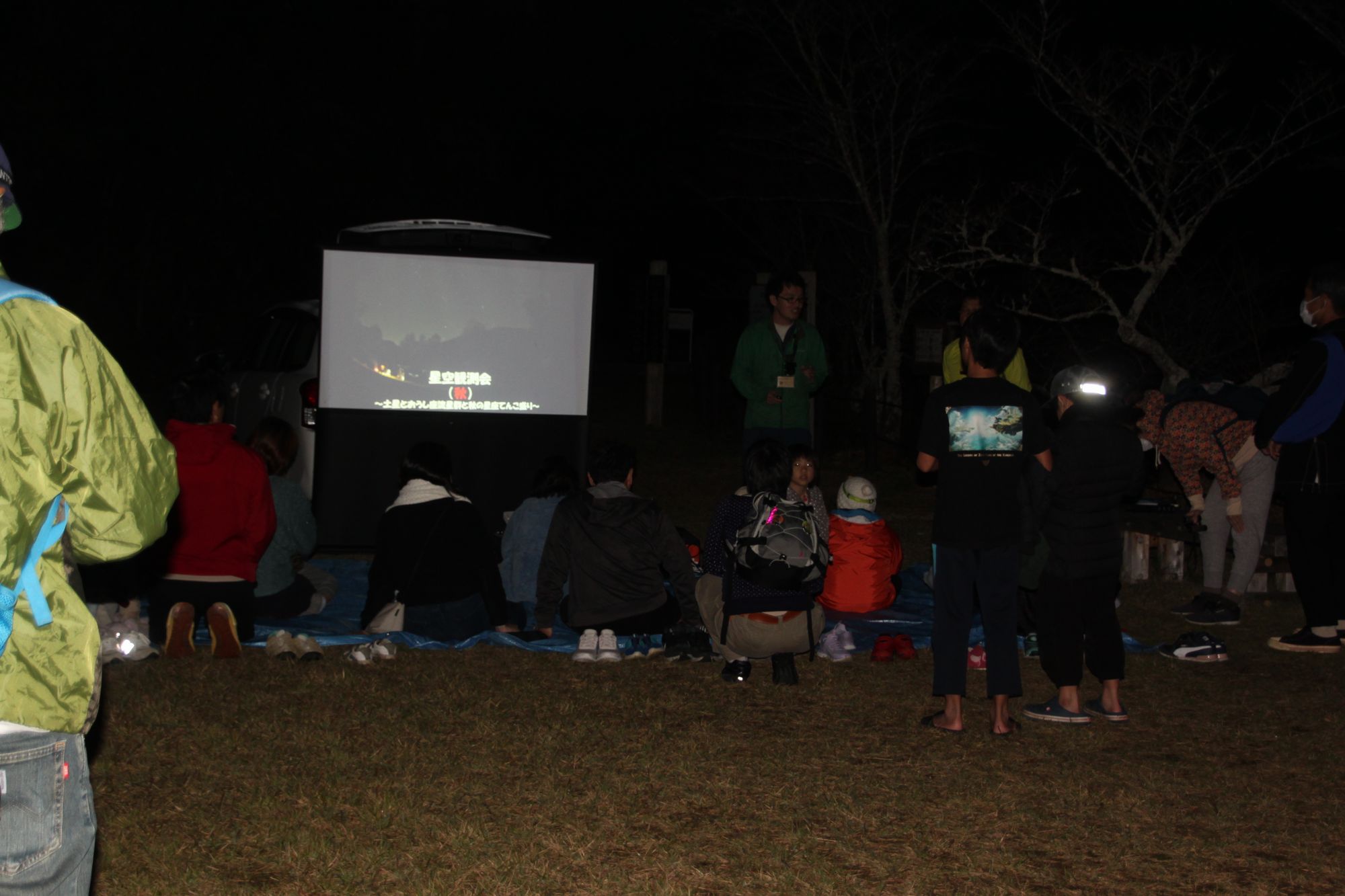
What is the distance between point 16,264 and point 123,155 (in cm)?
443

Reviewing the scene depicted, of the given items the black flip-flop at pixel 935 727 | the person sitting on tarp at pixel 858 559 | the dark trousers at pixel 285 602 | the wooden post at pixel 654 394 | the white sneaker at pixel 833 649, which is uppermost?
the wooden post at pixel 654 394

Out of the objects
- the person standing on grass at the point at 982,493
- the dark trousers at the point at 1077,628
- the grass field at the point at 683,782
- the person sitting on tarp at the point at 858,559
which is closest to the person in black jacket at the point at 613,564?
the grass field at the point at 683,782

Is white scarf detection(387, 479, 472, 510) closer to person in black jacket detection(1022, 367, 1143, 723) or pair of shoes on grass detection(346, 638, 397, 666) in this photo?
pair of shoes on grass detection(346, 638, 397, 666)

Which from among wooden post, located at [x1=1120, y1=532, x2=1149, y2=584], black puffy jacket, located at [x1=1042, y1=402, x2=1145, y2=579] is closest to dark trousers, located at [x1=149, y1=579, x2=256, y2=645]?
black puffy jacket, located at [x1=1042, y1=402, x2=1145, y2=579]

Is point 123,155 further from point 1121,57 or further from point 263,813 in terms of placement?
point 263,813

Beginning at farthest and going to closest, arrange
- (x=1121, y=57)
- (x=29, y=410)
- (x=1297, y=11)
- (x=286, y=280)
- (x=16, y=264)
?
1. (x=286, y=280)
2. (x=16, y=264)
3. (x=1121, y=57)
4. (x=1297, y=11)
5. (x=29, y=410)

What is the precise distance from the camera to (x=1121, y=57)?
44.9 ft

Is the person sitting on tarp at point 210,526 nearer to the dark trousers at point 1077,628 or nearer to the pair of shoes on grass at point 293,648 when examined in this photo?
the pair of shoes on grass at point 293,648

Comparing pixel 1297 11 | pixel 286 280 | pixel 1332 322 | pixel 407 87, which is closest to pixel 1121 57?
pixel 1297 11

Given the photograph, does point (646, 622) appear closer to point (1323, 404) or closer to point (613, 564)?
point (613, 564)

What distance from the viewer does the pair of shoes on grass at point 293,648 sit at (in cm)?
638

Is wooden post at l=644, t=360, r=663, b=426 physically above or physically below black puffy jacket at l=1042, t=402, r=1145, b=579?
above

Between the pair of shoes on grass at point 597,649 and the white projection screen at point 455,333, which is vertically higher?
the white projection screen at point 455,333

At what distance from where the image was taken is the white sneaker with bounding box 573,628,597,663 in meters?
6.58
